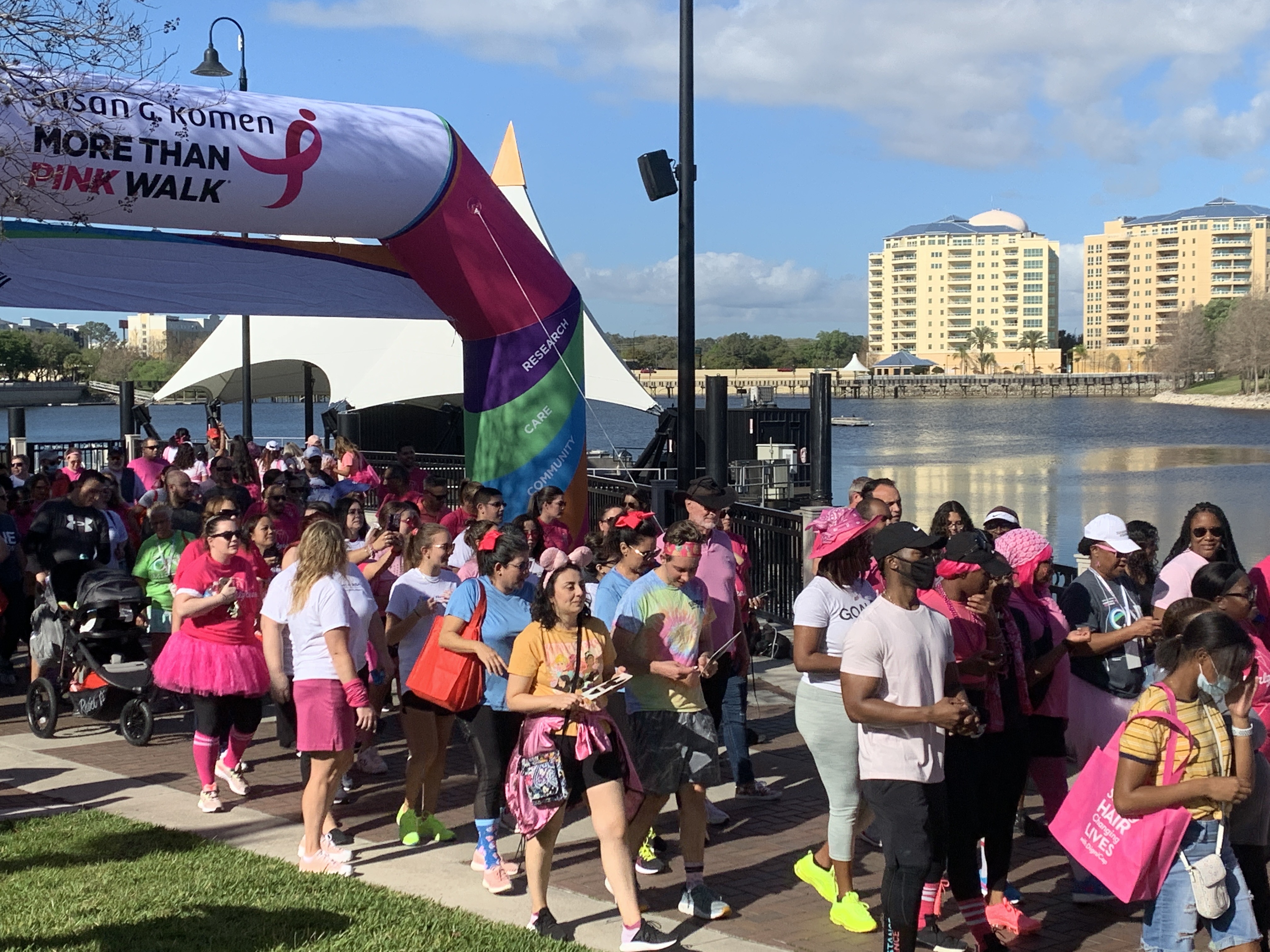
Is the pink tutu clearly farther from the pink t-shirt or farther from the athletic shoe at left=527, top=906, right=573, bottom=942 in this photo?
the pink t-shirt

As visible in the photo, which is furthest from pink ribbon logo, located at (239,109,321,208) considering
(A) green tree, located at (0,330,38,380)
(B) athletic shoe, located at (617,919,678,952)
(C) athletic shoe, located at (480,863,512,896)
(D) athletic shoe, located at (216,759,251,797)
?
(A) green tree, located at (0,330,38,380)

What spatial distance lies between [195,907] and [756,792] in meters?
3.27

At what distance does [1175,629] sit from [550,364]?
8.05m

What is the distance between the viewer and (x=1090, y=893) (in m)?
6.07

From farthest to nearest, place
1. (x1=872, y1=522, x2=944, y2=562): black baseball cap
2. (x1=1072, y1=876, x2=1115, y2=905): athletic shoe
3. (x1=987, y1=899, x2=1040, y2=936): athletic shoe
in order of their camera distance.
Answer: (x1=1072, y1=876, x2=1115, y2=905): athletic shoe
(x1=987, y1=899, x2=1040, y2=936): athletic shoe
(x1=872, y1=522, x2=944, y2=562): black baseball cap

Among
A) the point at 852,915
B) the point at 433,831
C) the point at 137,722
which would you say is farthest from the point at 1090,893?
the point at 137,722

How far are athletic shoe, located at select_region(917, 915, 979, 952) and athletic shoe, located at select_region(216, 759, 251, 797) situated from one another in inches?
156

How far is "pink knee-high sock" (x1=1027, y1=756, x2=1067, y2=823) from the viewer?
6.29 meters

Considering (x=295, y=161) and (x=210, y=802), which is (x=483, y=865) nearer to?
(x=210, y=802)

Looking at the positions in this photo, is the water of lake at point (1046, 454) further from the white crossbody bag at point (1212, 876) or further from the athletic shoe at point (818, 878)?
the white crossbody bag at point (1212, 876)

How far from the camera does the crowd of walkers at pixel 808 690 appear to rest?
447 cm

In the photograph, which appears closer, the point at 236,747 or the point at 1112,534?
the point at 1112,534

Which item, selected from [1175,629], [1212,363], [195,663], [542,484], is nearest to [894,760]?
[1175,629]

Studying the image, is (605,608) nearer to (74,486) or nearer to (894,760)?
(894,760)
